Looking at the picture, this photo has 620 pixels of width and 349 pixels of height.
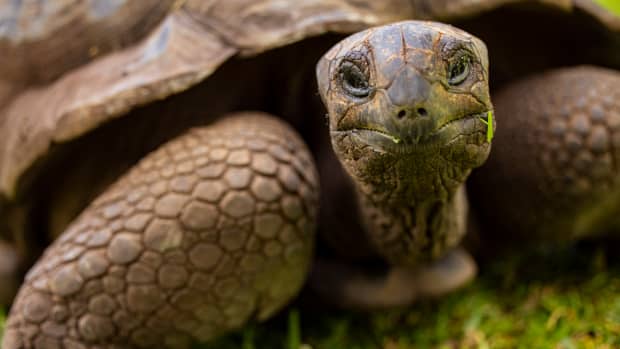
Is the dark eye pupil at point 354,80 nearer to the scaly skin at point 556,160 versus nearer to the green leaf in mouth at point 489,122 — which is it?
the green leaf in mouth at point 489,122

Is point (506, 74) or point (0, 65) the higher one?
point (0, 65)

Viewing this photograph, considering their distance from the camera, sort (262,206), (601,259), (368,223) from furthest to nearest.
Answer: (601,259) < (368,223) < (262,206)

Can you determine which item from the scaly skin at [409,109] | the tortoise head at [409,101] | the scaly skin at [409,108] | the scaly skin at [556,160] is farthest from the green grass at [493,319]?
the tortoise head at [409,101]

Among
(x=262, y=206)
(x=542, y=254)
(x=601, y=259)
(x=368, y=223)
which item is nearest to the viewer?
(x=262, y=206)

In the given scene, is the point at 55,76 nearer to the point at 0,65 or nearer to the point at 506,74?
the point at 0,65

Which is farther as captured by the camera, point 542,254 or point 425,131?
point 542,254

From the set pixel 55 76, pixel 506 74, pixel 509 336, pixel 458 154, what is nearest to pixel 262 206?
pixel 458 154

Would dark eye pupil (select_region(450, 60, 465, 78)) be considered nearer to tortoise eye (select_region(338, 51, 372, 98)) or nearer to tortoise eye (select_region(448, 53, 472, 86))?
tortoise eye (select_region(448, 53, 472, 86))
